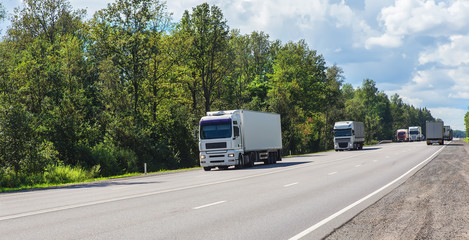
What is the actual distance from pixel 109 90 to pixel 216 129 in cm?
1571

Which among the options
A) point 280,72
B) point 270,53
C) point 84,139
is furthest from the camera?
point 270,53

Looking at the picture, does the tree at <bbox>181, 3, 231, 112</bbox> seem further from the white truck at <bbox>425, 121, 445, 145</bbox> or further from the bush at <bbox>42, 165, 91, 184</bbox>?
the white truck at <bbox>425, 121, 445, 145</bbox>

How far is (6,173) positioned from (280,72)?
46.4 meters

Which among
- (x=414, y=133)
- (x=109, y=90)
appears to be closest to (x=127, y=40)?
(x=109, y=90)

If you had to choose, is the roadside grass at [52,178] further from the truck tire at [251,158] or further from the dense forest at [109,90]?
the truck tire at [251,158]

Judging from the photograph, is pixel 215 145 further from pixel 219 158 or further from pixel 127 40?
pixel 127 40

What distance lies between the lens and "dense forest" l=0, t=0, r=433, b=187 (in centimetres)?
2533

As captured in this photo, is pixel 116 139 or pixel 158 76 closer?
pixel 116 139

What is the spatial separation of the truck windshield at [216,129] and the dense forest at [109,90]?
23.7 ft

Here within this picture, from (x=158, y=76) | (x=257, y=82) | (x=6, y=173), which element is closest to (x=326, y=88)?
(x=257, y=82)

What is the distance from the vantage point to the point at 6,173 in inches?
859

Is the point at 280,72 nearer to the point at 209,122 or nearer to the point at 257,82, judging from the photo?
the point at 257,82

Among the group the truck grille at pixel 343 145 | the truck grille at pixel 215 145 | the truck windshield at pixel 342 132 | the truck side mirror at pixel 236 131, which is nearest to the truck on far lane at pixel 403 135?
the truck grille at pixel 343 145

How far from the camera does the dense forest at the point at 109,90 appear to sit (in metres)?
25.3
